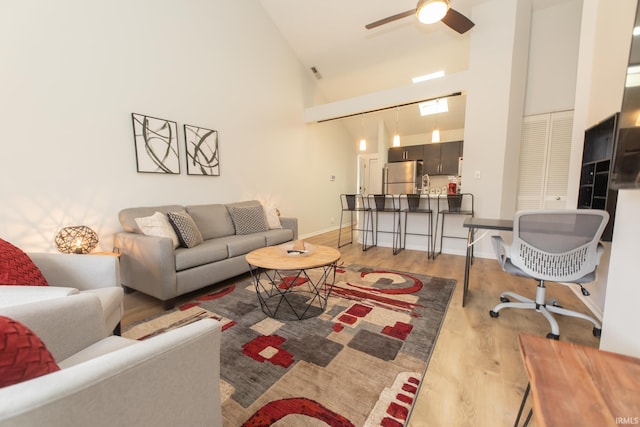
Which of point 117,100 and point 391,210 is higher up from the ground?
point 117,100

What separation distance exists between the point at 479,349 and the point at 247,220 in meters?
2.80

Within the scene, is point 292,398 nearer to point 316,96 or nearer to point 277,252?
point 277,252

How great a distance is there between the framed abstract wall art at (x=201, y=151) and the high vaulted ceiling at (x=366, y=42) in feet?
8.06

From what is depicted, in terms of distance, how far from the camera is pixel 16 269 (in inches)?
48.3

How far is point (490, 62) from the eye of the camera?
349cm

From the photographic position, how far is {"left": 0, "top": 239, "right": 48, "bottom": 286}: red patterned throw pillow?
3.83 feet

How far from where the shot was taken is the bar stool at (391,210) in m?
4.28

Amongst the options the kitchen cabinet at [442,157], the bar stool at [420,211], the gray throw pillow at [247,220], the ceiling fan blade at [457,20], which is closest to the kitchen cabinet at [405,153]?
the kitchen cabinet at [442,157]

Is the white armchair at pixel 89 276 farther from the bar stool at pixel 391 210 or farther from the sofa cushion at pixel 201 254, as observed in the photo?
the bar stool at pixel 391 210

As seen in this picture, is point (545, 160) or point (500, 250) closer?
point (500, 250)

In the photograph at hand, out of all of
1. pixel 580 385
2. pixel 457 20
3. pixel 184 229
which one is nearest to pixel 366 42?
pixel 457 20

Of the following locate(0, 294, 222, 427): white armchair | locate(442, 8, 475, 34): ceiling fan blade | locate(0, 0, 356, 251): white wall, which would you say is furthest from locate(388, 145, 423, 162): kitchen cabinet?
locate(0, 294, 222, 427): white armchair

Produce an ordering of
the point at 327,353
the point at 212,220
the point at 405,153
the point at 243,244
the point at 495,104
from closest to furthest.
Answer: the point at 327,353, the point at 243,244, the point at 212,220, the point at 495,104, the point at 405,153

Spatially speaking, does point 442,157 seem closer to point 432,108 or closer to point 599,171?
point 432,108
